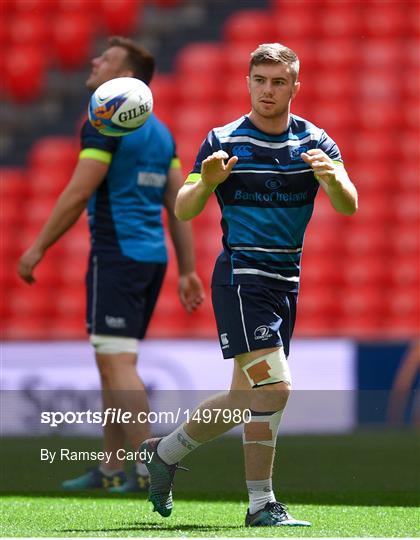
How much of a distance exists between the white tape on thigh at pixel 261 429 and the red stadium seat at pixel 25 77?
10.3 meters

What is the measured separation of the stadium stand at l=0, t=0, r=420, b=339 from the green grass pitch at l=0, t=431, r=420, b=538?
3.93 metres

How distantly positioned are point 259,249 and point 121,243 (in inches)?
54.0

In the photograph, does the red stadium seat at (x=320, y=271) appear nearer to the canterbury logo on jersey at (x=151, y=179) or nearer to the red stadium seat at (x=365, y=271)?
the red stadium seat at (x=365, y=271)

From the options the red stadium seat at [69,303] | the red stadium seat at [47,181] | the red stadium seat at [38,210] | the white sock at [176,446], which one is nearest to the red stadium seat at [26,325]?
the red stadium seat at [69,303]

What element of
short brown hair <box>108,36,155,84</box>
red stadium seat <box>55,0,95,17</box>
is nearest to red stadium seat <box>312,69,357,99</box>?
red stadium seat <box>55,0,95,17</box>

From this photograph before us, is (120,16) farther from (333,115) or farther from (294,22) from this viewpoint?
(333,115)

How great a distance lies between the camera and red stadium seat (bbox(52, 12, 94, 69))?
14.0 metres

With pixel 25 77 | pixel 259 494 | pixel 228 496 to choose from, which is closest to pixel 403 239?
pixel 25 77

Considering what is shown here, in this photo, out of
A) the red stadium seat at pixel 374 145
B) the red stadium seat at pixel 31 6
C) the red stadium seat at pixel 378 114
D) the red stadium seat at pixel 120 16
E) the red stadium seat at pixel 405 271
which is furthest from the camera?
the red stadium seat at pixel 31 6

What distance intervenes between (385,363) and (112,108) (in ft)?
15.7

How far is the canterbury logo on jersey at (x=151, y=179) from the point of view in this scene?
5.68 m

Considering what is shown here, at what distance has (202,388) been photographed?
9.12 meters

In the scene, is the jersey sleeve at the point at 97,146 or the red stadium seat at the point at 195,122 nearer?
the jersey sleeve at the point at 97,146

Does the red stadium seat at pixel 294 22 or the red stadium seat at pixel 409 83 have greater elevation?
the red stadium seat at pixel 294 22
